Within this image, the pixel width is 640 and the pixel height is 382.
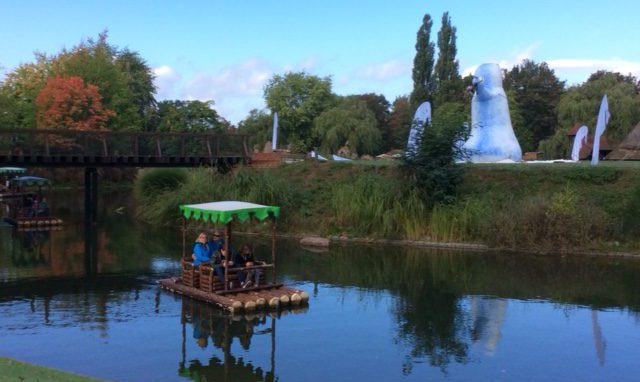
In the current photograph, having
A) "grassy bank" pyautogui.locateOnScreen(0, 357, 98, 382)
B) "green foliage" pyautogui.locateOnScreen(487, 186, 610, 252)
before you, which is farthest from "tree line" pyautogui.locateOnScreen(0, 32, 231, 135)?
"grassy bank" pyautogui.locateOnScreen(0, 357, 98, 382)

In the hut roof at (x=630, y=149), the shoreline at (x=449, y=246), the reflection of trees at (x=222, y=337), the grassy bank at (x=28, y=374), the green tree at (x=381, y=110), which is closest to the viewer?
the grassy bank at (x=28, y=374)

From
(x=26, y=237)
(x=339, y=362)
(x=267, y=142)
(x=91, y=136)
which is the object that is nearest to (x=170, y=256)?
(x=26, y=237)

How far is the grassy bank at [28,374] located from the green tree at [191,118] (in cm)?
5749

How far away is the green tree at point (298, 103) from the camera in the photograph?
212ft

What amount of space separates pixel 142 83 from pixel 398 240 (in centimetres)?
4969

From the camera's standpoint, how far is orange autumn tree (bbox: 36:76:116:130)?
2010 inches

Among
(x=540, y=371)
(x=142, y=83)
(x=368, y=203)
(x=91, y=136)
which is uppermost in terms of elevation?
(x=142, y=83)

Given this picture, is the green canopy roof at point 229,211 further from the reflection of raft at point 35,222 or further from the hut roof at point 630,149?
the hut roof at point 630,149

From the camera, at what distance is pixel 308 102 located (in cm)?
6500

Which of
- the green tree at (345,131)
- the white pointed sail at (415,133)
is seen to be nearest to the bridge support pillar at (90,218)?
the white pointed sail at (415,133)

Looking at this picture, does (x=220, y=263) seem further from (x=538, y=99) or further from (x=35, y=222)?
(x=538, y=99)

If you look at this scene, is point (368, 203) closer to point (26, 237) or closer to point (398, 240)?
point (398, 240)

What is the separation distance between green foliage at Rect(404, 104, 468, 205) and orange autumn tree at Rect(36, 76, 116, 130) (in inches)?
1209

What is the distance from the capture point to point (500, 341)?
46.2 ft
